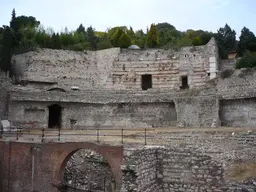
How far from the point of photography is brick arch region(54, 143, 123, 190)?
12273 millimetres

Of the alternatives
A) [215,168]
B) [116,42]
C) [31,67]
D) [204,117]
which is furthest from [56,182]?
[116,42]

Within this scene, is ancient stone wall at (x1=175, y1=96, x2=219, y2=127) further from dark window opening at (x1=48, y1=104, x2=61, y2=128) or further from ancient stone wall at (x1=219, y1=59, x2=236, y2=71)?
dark window opening at (x1=48, y1=104, x2=61, y2=128)

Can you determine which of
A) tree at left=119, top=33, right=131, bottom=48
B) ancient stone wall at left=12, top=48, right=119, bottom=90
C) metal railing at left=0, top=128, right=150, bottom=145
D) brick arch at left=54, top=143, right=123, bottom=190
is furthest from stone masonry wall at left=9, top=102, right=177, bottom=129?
tree at left=119, top=33, right=131, bottom=48

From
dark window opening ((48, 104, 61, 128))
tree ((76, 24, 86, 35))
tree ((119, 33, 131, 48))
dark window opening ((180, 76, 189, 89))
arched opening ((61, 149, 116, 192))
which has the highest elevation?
tree ((76, 24, 86, 35))

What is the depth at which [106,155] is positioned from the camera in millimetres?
12688

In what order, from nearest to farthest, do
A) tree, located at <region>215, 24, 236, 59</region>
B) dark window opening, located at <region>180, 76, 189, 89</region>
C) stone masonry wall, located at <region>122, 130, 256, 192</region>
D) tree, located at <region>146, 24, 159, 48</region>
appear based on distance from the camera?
stone masonry wall, located at <region>122, 130, 256, 192</region> < dark window opening, located at <region>180, 76, 189, 89</region> < tree, located at <region>146, 24, 159, 48</region> < tree, located at <region>215, 24, 236, 59</region>

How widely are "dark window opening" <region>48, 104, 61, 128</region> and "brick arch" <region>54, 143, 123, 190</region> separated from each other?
52.8 feet

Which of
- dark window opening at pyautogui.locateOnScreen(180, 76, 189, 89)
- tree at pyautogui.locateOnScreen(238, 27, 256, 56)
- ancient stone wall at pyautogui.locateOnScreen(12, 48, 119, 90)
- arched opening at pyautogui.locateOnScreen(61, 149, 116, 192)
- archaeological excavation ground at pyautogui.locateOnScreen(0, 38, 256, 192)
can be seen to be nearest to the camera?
archaeological excavation ground at pyautogui.locateOnScreen(0, 38, 256, 192)

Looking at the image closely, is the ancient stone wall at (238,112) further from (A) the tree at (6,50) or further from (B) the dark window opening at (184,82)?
(A) the tree at (6,50)

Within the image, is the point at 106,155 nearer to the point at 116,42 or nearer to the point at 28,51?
the point at 28,51

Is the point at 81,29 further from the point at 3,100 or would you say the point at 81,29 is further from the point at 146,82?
the point at 3,100

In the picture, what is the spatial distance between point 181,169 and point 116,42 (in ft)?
117

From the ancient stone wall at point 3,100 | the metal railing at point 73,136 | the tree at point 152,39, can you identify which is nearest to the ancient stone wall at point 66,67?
the ancient stone wall at point 3,100

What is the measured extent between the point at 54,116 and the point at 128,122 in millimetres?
7283
